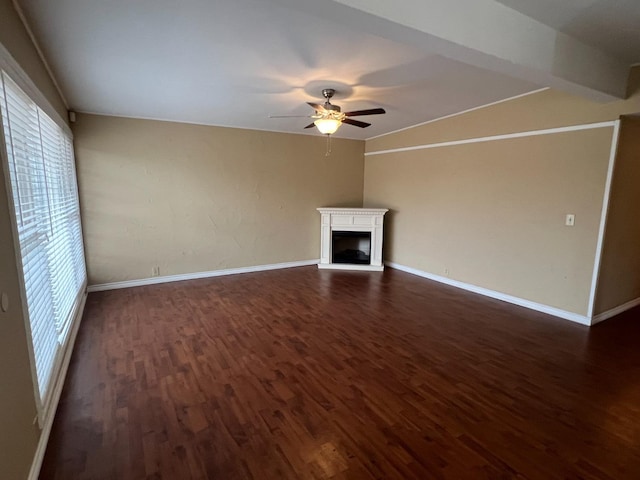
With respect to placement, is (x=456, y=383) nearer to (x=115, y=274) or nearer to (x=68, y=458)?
(x=68, y=458)

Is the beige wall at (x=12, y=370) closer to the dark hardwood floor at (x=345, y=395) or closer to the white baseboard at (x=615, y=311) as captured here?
the dark hardwood floor at (x=345, y=395)

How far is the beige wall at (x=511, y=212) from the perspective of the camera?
3.55m

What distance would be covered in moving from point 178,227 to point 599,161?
18.3ft

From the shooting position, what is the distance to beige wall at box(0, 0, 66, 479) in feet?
4.47

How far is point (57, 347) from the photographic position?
8.38 feet

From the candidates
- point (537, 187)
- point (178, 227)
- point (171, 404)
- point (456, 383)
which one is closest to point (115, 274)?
point (178, 227)

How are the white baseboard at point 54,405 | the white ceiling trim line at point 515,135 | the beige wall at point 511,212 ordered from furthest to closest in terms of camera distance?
the beige wall at point 511,212
the white ceiling trim line at point 515,135
the white baseboard at point 54,405

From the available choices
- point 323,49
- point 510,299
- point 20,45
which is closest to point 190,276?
point 20,45

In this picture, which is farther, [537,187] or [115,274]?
[115,274]

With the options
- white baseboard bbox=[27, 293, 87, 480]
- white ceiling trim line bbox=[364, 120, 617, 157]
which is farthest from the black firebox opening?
white baseboard bbox=[27, 293, 87, 480]

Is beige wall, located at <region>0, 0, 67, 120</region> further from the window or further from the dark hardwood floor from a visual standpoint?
the dark hardwood floor

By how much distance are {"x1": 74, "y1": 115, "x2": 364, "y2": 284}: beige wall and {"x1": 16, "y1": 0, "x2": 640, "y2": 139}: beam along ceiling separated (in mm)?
797

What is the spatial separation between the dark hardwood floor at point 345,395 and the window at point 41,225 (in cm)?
36

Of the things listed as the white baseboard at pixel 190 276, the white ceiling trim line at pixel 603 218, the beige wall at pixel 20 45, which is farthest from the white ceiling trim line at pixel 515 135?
the beige wall at pixel 20 45
